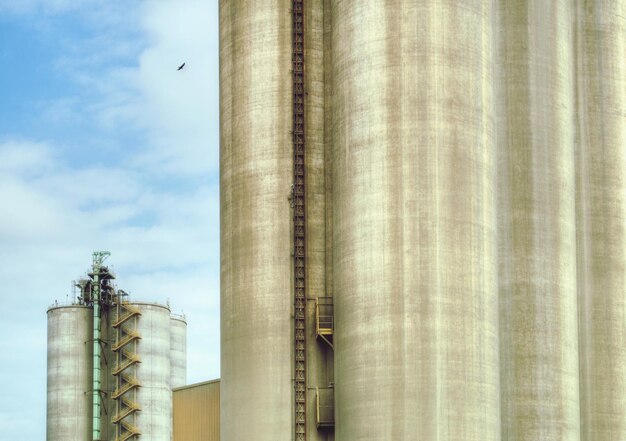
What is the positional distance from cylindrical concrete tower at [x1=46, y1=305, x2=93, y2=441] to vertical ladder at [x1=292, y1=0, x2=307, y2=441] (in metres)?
31.2

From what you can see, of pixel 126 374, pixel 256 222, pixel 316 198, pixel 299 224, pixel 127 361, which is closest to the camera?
pixel 299 224

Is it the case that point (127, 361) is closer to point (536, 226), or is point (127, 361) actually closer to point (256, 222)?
point (256, 222)

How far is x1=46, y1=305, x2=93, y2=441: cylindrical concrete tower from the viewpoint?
9269cm

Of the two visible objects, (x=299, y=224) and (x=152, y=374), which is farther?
(x=152, y=374)

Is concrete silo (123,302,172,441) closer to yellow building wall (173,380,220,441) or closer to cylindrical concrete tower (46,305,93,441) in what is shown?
cylindrical concrete tower (46,305,93,441)

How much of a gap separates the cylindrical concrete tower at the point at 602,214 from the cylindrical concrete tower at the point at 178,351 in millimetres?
35027

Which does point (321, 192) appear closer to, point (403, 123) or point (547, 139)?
point (403, 123)

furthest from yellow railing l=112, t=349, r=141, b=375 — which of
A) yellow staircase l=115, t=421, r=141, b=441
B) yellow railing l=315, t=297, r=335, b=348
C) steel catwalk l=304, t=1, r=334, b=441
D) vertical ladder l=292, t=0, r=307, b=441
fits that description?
yellow railing l=315, t=297, r=335, b=348

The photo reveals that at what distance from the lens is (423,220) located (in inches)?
2363

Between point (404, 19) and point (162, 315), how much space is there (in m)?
37.3

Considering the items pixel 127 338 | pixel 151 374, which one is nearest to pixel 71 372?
pixel 127 338

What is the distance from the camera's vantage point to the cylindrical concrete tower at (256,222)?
211 feet

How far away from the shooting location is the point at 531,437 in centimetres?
6506

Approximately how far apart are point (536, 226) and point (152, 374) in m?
33.3
